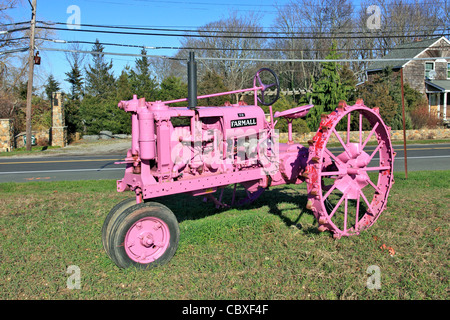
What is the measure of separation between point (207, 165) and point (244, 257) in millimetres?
1402

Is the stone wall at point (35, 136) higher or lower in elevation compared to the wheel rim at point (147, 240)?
higher

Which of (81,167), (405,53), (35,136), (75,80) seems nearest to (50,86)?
(75,80)

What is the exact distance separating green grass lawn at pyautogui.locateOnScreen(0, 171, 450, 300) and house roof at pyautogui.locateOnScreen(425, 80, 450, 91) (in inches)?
1241

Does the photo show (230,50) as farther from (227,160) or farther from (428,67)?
(227,160)

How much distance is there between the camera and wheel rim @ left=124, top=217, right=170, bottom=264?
4484 mm

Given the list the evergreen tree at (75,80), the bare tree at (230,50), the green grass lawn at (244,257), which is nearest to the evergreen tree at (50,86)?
the evergreen tree at (75,80)

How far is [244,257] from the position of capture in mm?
4715

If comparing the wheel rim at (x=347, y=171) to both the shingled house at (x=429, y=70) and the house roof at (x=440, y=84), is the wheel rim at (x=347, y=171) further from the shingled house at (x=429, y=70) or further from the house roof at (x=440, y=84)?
the house roof at (x=440, y=84)

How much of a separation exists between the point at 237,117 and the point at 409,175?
684 cm

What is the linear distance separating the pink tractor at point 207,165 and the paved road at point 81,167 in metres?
7.34

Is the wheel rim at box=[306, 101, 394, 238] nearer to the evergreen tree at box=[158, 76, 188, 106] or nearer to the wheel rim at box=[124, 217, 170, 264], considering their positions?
the wheel rim at box=[124, 217, 170, 264]

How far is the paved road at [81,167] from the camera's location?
12633 millimetres

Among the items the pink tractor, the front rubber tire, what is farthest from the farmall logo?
the front rubber tire

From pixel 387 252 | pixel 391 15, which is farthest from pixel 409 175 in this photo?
pixel 391 15
